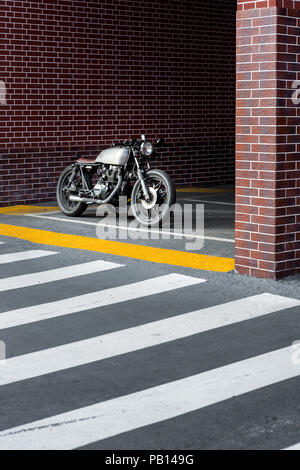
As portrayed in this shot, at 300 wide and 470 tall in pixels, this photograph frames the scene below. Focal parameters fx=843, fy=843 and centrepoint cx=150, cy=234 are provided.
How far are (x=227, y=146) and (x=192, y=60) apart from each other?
7.06 feet

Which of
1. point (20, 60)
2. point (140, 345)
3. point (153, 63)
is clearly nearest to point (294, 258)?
point (140, 345)

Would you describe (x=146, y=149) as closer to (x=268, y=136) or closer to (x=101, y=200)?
(x=101, y=200)

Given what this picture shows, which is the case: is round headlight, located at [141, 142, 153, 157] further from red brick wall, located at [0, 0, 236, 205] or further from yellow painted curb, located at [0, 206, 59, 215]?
red brick wall, located at [0, 0, 236, 205]

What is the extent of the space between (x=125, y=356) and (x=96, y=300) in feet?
6.15

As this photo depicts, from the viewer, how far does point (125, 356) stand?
20.7 feet

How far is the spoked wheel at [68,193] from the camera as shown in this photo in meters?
13.6

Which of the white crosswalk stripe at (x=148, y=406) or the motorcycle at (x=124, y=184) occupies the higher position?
the motorcycle at (x=124, y=184)

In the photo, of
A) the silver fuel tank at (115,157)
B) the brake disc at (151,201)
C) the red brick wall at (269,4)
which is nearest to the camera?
the red brick wall at (269,4)

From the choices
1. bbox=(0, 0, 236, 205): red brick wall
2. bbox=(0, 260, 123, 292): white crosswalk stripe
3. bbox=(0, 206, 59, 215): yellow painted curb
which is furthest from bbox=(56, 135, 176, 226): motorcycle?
bbox=(0, 260, 123, 292): white crosswalk stripe

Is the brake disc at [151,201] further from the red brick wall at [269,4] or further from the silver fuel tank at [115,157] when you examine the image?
the red brick wall at [269,4]

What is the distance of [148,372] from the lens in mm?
5930

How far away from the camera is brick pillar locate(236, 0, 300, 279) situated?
8.68 metres

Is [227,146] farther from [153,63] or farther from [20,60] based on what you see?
[20,60]

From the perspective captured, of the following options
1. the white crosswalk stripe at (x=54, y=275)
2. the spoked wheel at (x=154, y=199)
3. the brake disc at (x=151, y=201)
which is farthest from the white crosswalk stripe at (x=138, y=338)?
the brake disc at (x=151, y=201)
